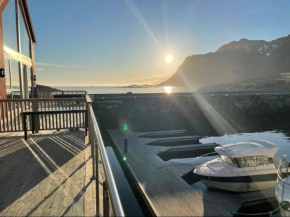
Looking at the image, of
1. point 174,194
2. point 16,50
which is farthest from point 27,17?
point 174,194

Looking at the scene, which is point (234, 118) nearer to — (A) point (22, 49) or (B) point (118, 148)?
(B) point (118, 148)

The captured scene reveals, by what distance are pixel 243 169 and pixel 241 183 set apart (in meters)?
0.66

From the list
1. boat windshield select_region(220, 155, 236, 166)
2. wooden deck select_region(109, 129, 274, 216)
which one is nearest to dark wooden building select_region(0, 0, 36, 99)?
wooden deck select_region(109, 129, 274, 216)

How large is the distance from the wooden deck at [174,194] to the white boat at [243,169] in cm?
55

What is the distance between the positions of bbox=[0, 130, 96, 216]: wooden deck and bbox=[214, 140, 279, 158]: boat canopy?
24.0ft

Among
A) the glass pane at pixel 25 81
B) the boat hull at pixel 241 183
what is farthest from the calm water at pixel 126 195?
the glass pane at pixel 25 81

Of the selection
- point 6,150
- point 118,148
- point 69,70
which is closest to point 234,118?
point 118,148

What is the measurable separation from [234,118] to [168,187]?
28134 mm

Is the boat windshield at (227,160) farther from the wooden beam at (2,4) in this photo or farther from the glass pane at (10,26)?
the wooden beam at (2,4)

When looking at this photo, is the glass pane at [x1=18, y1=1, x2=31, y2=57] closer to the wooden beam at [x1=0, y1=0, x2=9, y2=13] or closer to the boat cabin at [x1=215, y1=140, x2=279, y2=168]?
the wooden beam at [x1=0, y1=0, x2=9, y2=13]

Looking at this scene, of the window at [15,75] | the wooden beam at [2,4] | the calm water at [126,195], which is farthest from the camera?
the window at [15,75]

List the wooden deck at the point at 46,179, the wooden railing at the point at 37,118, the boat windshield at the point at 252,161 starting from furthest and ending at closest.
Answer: the boat windshield at the point at 252,161, the wooden railing at the point at 37,118, the wooden deck at the point at 46,179

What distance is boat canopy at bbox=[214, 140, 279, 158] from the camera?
10508 mm

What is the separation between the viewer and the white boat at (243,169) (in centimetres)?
988
